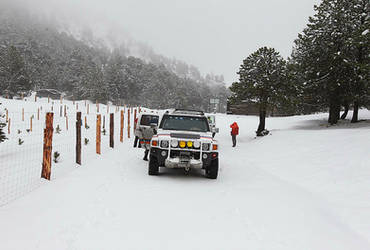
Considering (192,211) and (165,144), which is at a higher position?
(165,144)

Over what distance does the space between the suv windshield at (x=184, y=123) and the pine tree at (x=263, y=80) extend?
1392 centimetres

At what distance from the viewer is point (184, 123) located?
28.9 feet

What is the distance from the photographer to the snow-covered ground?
12.7ft

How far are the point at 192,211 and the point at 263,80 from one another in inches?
732

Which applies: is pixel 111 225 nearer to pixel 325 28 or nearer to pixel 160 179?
pixel 160 179

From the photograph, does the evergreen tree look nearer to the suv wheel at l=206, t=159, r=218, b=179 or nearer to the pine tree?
the pine tree

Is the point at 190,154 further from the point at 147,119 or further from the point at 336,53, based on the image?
the point at 336,53

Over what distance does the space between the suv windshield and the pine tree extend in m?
13.9

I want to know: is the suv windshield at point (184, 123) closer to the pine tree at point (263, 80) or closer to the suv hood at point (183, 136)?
the suv hood at point (183, 136)

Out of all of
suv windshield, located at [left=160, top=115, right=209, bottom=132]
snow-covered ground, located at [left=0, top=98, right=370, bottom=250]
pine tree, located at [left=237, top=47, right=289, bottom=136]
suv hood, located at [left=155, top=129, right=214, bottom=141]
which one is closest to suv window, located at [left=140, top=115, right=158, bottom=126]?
snow-covered ground, located at [left=0, top=98, right=370, bottom=250]

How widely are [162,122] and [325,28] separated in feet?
63.9

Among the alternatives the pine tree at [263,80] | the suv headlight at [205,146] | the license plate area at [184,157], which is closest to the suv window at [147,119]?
the license plate area at [184,157]

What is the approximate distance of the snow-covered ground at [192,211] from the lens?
3863mm

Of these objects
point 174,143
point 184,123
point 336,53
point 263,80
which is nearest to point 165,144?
point 174,143
